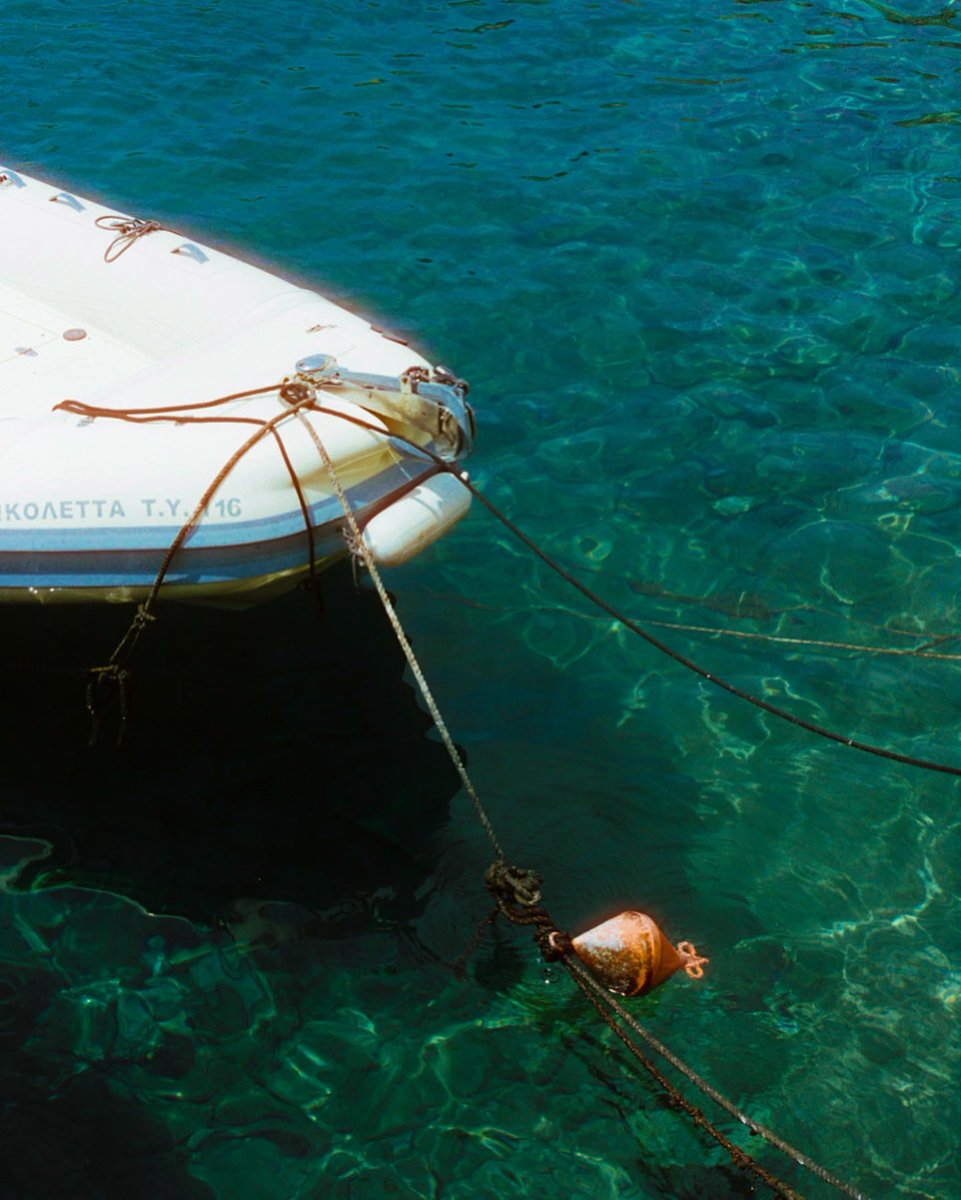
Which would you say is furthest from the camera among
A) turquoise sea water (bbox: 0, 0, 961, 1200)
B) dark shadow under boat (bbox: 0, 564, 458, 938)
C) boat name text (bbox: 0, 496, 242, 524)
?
dark shadow under boat (bbox: 0, 564, 458, 938)

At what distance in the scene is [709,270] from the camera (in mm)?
7281

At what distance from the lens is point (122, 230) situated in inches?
224

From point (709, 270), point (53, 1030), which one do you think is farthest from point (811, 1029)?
point (709, 270)

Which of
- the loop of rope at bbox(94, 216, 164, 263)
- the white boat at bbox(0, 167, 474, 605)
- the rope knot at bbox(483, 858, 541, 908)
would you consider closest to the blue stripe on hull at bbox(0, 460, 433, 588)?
the white boat at bbox(0, 167, 474, 605)

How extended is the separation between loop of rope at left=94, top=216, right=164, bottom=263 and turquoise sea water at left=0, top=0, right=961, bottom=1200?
1525 millimetres

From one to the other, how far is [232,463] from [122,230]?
203cm

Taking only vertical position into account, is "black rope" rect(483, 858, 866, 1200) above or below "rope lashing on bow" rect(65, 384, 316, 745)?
below

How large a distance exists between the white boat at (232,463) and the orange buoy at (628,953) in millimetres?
1352

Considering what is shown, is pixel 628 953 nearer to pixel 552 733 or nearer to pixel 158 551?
pixel 552 733

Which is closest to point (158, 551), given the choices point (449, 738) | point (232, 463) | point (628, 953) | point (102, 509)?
point (102, 509)

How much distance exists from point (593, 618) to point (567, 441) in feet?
3.87

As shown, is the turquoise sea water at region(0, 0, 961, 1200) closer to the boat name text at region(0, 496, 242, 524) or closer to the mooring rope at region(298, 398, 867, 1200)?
the mooring rope at region(298, 398, 867, 1200)

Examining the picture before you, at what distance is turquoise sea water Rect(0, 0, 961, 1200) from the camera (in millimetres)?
3768

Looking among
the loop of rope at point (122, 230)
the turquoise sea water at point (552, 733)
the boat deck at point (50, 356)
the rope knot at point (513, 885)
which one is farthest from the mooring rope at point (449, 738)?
the loop of rope at point (122, 230)
